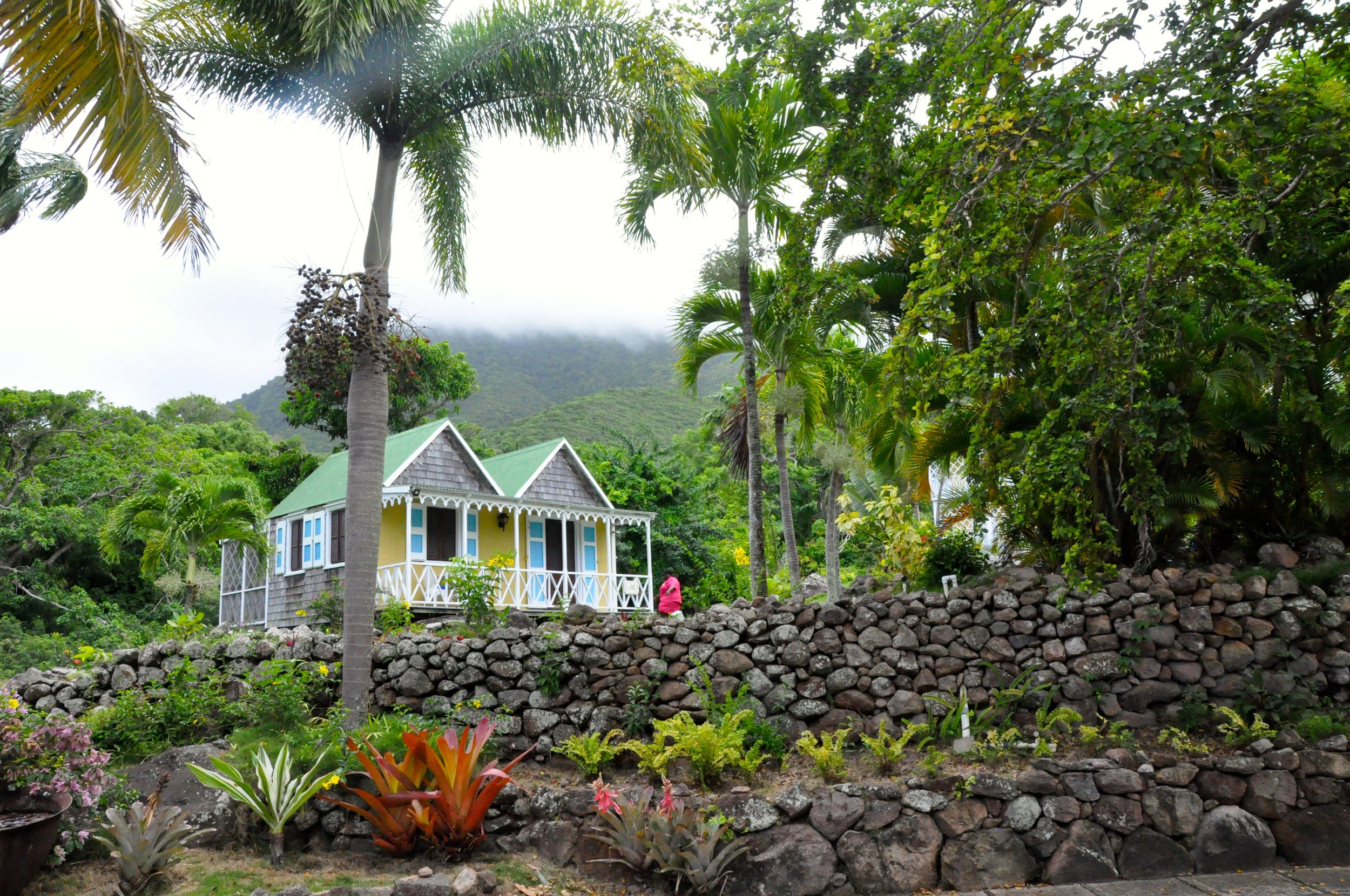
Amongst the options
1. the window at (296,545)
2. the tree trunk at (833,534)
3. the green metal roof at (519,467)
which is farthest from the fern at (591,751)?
the window at (296,545)

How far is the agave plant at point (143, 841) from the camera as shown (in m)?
5.89

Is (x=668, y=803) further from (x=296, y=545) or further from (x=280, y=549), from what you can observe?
(x=280, y=549)

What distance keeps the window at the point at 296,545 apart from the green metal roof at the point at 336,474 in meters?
0.30

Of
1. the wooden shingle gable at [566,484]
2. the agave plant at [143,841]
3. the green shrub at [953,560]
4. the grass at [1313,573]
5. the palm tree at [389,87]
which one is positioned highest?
the palm tree at [389,87]

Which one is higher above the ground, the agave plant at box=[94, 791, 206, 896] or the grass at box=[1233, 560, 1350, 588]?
the grass at box=[1233, 560, 1350, 588]

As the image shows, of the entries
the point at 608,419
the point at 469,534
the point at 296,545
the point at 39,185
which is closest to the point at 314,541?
the point at 296,545

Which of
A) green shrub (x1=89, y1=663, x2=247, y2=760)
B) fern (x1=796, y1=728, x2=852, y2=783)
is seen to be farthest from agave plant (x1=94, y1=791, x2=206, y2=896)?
fern (x1=796, y1=728, x2=852, y2=783)

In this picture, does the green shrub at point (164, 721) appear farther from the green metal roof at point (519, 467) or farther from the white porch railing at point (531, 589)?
the green metal roof at point (519, 467)

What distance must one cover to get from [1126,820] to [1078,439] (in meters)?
3.05

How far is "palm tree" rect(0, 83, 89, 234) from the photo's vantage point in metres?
10.7

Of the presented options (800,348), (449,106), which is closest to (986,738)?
(800,348)

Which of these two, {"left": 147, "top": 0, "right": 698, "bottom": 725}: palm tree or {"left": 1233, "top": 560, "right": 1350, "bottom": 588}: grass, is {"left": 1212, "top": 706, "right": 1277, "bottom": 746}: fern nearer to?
{"left": 1233, "top": 560, "right": 1350, "bottom": 588}: grass

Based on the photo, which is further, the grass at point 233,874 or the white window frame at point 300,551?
the white window frame at point 300,551

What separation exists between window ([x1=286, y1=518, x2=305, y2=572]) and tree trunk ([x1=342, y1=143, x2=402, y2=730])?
10.5 m
